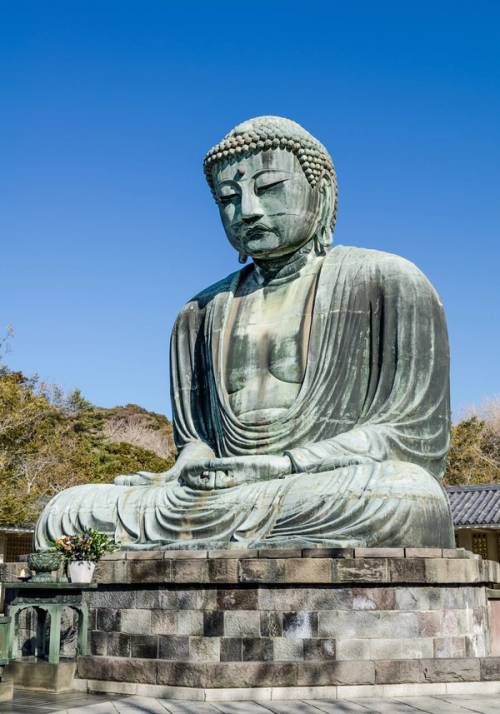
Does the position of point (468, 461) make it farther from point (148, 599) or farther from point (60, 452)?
point (148, 599)

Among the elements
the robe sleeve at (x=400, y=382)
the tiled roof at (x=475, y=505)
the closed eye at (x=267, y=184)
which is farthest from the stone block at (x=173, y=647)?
the tiled roof at (x=475, y=505)

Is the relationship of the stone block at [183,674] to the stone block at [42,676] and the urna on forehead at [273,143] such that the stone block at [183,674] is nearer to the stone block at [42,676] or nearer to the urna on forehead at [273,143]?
the stone block at [42,676]

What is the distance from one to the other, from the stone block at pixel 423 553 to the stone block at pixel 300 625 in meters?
0.85

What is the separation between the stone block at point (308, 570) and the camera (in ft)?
22.0

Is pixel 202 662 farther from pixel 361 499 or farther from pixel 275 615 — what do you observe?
pixel 361 499

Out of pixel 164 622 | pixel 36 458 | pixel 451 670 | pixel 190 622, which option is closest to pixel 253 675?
pixel 190 622

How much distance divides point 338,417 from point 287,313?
1335mm

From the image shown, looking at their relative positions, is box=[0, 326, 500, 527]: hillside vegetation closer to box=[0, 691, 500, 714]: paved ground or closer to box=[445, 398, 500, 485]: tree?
box=[445, 398, 500, 485]: tree

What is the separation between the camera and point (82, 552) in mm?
7672

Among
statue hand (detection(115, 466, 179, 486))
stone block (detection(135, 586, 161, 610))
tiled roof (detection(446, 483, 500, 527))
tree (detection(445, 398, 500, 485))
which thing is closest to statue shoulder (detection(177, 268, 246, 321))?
statue hand (detection(115, 466, 179, 486))

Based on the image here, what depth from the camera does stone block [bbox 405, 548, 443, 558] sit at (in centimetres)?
693

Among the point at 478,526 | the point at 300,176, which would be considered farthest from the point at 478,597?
the point at 478,526

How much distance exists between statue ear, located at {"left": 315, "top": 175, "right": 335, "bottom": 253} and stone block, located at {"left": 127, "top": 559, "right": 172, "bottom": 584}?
4.24 metres

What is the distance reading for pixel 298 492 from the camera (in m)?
7.77
